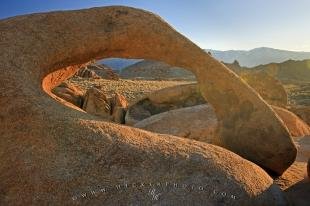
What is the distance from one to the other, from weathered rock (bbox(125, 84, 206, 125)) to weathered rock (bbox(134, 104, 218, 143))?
2.62 m

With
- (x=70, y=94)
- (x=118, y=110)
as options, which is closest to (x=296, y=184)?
(x=118, y=110)

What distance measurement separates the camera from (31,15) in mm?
7078

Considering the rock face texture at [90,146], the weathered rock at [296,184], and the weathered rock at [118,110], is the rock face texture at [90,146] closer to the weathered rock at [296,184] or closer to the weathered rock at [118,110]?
the weathered rock at [296,184]

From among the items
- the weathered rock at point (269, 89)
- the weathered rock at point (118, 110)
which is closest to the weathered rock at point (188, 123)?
the weathered rock at point (118, 110)

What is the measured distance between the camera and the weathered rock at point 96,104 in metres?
16.7

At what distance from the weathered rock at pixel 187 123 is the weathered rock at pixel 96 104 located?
13.0 feet

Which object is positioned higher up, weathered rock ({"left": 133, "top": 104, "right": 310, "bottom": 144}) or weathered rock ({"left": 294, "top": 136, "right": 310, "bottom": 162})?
weathered rock ({"left": 133, "top": 104, "right": 310, "bottom": 144})

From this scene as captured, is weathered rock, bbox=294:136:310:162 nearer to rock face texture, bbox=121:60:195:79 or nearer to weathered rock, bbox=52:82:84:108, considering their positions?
weathered rock, bbox=52:82:84:108

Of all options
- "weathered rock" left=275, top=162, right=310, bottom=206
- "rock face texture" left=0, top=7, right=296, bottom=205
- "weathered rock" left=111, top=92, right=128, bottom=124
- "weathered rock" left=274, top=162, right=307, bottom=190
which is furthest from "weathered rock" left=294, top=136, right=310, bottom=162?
"weathered rock" left=111, top=92, right=128, bottom=124

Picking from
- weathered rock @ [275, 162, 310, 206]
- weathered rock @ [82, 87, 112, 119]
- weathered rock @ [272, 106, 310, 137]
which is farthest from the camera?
weathered rock @ [82, 87, 112, 119]

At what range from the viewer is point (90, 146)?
5.12 metres

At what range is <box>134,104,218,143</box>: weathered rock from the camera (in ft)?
37.8

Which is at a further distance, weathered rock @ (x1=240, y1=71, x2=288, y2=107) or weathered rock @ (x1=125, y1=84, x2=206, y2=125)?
weathered rock @ (x1=240, y1=71, x2=288, y2=107)

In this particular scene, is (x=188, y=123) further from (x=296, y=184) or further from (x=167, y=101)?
(x=296, y=184)
